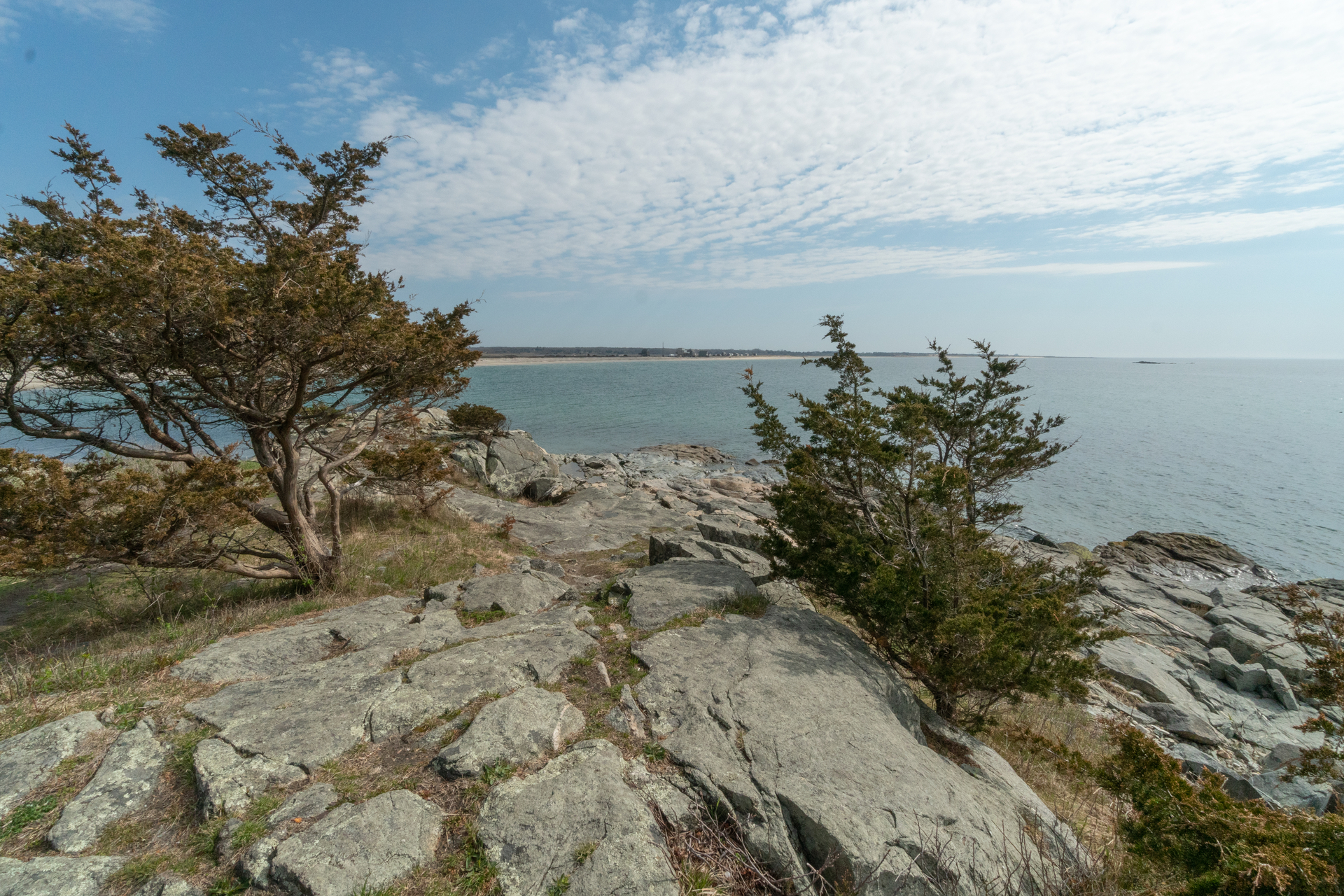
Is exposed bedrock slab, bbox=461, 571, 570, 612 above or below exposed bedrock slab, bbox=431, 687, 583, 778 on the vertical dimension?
below

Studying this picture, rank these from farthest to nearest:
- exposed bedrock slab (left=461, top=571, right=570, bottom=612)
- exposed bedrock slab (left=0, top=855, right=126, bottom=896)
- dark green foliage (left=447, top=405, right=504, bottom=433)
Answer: dark green foliage (left=447, top=405, right=504, bottom=433) → exposed bedrock slab (left=461, top=571, right=570, bottom=612) → exposed bedrock slab (left=0, top=855, right=126, bottom=896)

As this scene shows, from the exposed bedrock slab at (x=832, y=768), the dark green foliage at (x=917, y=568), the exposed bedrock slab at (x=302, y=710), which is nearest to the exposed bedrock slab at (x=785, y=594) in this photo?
the dark green foliage at (x=917, y=568)

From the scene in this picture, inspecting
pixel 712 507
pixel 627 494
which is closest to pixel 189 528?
pixel 627 494

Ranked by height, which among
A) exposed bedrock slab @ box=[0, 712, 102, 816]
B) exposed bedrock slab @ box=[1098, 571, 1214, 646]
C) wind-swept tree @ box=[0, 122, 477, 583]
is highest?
wind-swept tree @ box=[0, 122, 477, 583]

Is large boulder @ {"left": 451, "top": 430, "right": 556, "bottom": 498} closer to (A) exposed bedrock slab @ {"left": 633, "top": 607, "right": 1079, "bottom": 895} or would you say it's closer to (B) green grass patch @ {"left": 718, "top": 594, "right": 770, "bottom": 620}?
(B) green grass patch @ {"left": 718, "top": 594, "right": 770, "bottom": 620}

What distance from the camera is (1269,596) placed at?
16297mm

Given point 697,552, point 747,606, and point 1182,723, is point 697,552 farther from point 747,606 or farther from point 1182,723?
point 1182,723

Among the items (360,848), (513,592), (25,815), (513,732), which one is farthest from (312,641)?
(360,848)

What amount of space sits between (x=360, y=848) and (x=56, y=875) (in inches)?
61.9

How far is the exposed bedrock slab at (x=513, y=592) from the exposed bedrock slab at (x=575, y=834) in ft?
12.4

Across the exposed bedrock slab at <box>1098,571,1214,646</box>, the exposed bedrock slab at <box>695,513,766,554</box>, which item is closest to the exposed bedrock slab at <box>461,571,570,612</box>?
the exposed bedrock slab at <box>695,513,766,554</box>

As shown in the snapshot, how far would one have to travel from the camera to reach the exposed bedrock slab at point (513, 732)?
4266 mm

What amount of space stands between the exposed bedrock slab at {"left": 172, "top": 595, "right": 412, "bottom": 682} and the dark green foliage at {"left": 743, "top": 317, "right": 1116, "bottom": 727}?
18.2ft

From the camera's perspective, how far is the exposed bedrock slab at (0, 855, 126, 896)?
3.03 meters
